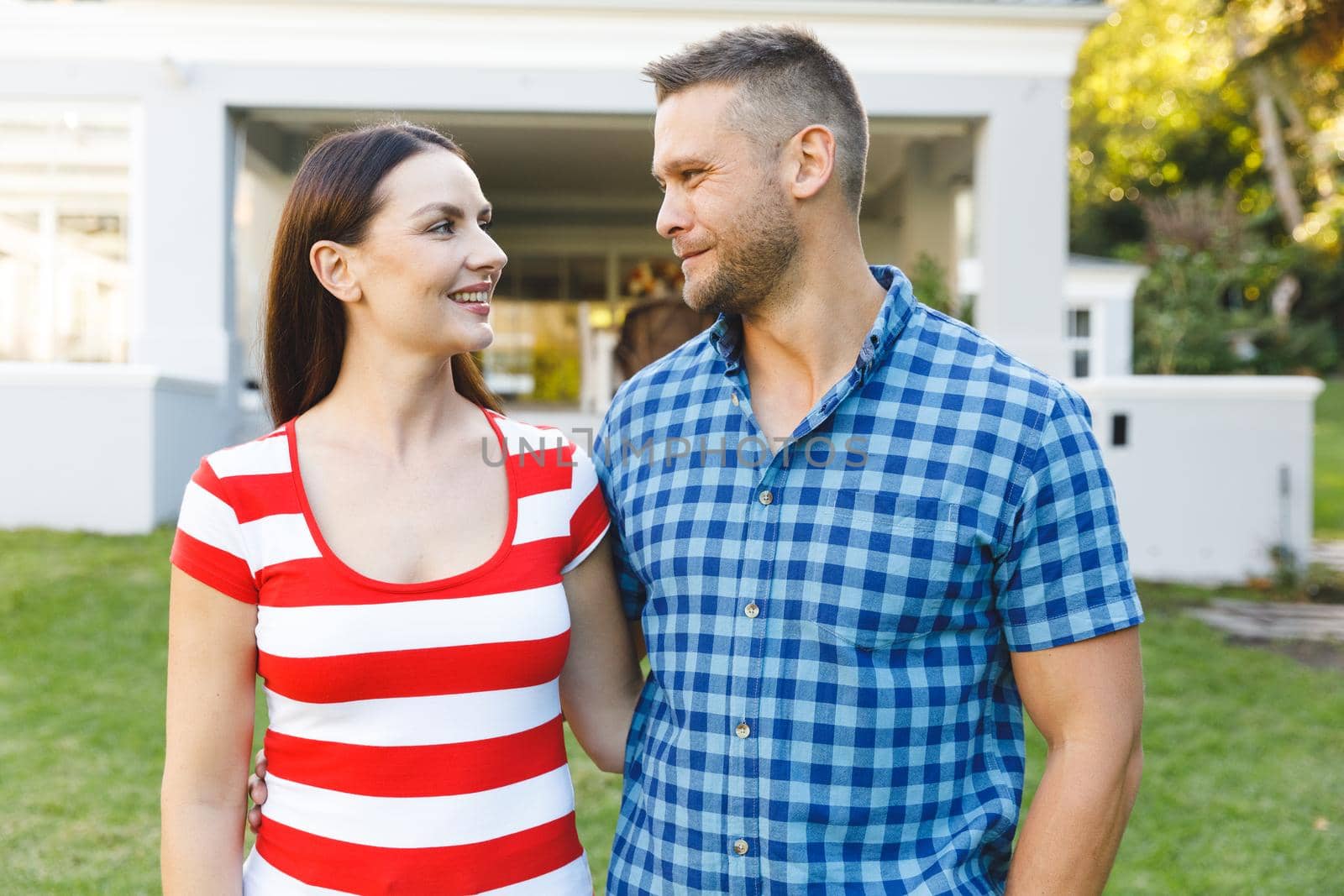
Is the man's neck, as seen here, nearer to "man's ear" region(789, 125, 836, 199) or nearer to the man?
the man

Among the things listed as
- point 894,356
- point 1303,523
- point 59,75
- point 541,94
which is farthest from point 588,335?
point 894,356

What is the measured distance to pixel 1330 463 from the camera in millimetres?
17938

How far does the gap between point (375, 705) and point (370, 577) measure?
196mm

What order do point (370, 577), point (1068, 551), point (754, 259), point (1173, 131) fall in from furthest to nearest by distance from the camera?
point (1173, 131) < point (754, 259) < point (370, 577) < point (1068, 551)

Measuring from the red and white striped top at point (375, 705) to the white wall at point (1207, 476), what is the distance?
27.4ft

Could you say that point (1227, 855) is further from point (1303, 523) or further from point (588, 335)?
point (588, 335)

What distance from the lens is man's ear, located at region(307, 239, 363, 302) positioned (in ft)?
6.38

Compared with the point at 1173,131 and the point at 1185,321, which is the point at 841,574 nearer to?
the point at 1185,321

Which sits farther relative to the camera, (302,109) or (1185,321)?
(1185,321)

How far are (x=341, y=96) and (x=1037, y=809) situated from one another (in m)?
9.55

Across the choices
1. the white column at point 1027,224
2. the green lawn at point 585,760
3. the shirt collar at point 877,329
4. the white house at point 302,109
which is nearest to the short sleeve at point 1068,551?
the shirt collar at point 877,329

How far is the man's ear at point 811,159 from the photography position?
1.91 m

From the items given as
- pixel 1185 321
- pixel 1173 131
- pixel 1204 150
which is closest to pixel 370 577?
pixel 1185 321

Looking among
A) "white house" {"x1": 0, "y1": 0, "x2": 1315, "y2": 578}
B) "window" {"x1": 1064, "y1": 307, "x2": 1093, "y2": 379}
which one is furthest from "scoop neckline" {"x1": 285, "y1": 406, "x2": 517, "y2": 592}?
"window" {"x1": 1064, "y1": 307, "x2": 1093, "y2": 379}
